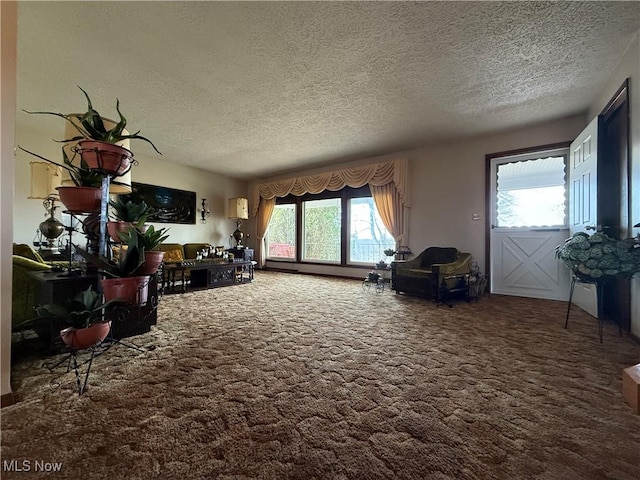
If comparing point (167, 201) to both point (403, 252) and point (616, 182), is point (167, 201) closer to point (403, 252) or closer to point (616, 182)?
point (403, 252)

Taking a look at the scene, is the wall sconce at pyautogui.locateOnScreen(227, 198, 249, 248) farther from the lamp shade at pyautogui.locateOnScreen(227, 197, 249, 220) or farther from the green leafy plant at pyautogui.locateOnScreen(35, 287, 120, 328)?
the green leafy plant at pyautogui.locateOnScreen(35, 287, 120, 328)

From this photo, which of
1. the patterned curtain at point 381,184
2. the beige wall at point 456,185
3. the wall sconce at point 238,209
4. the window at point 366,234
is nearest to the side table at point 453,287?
the beige wall at point 456,185

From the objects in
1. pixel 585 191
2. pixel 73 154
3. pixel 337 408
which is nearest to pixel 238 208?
pixel 73 154

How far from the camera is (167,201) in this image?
18.5 feet

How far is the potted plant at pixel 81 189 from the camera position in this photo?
1.57 meters

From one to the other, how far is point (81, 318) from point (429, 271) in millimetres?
3607

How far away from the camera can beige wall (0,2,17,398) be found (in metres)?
1.22

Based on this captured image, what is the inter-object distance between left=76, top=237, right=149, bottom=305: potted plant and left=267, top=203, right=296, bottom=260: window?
17.2 feet

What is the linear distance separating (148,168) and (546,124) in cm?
708

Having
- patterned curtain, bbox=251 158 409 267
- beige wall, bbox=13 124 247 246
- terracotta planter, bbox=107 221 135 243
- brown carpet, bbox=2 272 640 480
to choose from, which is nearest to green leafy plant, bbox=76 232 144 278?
terracotta planter, bbox=107 221 135 243

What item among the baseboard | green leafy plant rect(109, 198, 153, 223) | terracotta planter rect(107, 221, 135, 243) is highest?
green leafy plant rect(109, 198, 153, 223)

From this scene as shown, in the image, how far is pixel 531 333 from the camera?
2359 mm

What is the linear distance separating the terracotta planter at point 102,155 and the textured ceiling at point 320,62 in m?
1.18

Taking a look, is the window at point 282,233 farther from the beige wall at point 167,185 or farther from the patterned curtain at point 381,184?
the beige wall at point 167,185
